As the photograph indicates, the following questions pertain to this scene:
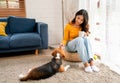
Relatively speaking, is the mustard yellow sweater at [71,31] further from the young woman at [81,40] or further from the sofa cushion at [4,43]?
the sofa cushion at [4,43]

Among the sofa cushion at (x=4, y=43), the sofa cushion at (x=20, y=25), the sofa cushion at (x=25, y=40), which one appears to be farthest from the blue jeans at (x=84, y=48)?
the sofa cushion at (x=20, y=25)

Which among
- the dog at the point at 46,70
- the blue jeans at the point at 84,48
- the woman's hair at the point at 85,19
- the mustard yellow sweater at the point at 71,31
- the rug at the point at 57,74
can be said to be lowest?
the rug at the point at 57,74

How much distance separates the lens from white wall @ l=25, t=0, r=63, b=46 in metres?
3.66

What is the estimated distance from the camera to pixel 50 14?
150 inches

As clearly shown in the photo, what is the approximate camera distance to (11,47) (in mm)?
2744

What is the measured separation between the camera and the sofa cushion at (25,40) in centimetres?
272

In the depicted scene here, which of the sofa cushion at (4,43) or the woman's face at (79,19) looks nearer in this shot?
the woman's face at (79,19)

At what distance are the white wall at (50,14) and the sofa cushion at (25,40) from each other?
0.99m

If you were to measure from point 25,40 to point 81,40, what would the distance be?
1.13m

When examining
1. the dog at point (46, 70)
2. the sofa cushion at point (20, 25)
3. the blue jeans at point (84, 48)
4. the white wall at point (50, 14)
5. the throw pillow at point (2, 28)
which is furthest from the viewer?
the white wall at point (50, 14)

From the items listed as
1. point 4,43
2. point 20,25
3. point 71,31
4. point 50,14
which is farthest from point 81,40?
point 50,14

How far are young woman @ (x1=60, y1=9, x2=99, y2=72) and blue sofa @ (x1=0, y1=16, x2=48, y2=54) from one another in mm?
688

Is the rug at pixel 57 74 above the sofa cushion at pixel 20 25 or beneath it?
beneath

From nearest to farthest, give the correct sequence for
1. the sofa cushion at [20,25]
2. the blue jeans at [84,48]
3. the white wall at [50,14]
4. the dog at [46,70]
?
the dog at [46,70] → the blue jeans at [84,48] → the sofa cushion at [20,25] → the white wall at [50,14]
